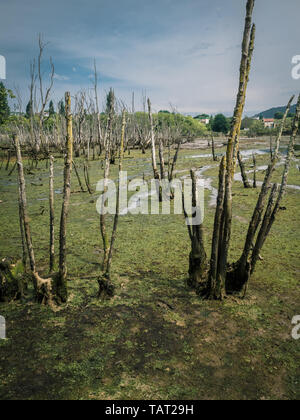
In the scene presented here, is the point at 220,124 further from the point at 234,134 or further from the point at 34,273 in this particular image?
the point at 34,273

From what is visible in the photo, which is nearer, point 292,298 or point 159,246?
point 292,298

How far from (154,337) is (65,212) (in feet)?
5.68

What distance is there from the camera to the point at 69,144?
313cm

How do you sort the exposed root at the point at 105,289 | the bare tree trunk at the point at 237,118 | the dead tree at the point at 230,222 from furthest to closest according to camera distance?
the exposed root at the point at 105,289 → the dead tree at the point at 230,222 → the bare tree trunk at the point at 237,118

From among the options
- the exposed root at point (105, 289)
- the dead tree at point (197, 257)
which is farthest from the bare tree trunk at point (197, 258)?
the exposed root at point (105, 289)

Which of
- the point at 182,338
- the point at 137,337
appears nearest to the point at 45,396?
the point at 137,337

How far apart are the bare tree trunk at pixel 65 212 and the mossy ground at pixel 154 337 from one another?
24 centimetres

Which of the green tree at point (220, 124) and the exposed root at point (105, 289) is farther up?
the green tree at point (220, 124)

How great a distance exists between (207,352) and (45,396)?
1.50 meters

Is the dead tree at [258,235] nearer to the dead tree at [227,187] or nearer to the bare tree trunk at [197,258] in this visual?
the dead tree at [227,187]

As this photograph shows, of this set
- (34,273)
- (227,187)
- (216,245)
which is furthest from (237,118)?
(34,273)

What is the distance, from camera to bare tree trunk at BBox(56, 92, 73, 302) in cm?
309

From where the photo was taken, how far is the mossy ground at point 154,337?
7.56 ft

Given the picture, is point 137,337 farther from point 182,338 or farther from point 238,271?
point 238,271
